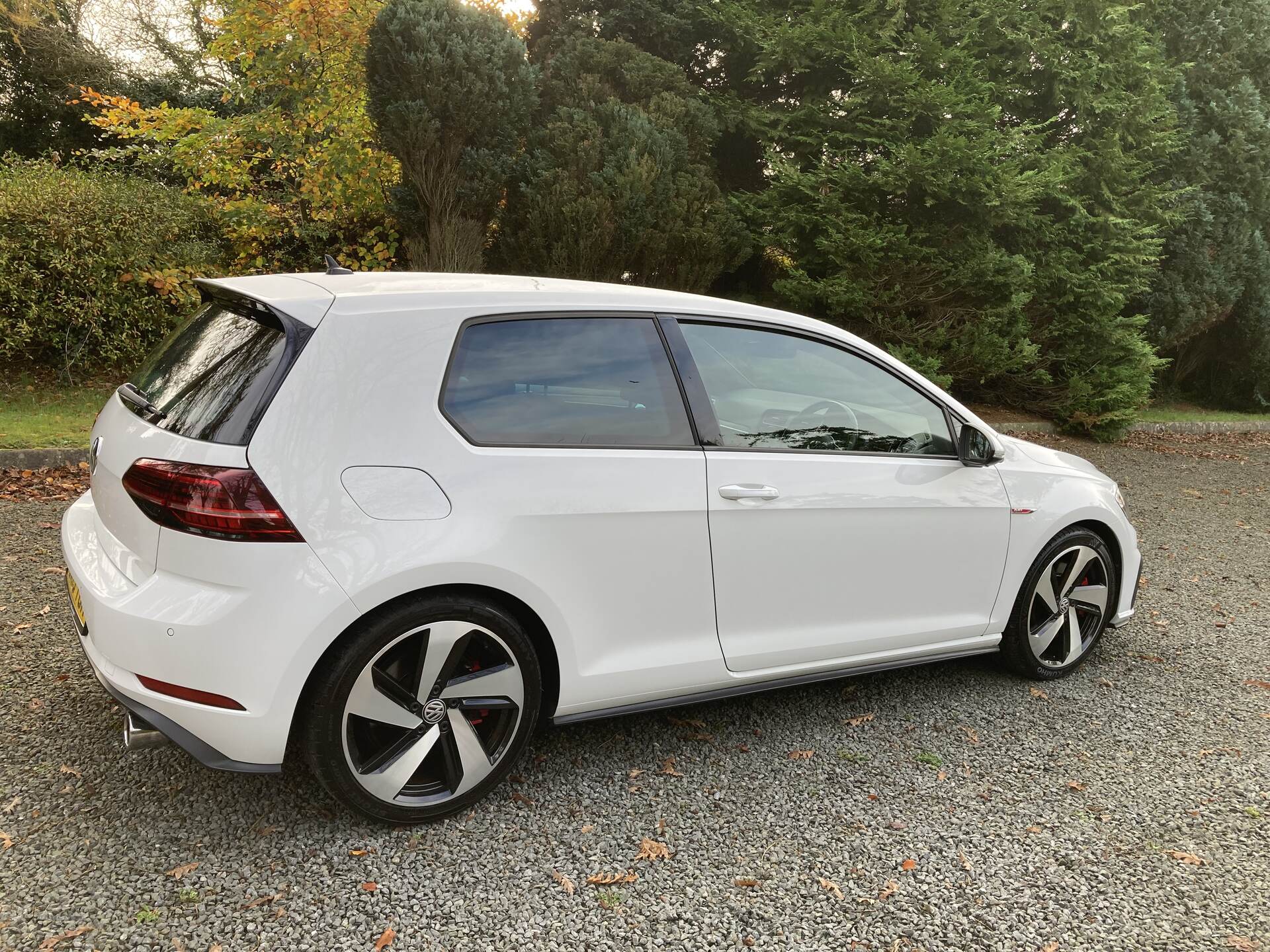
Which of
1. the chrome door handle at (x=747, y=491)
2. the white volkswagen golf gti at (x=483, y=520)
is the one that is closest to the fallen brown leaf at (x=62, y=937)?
the white volkswagen golf gti at (x=483, y=520)

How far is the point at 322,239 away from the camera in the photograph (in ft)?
35.5

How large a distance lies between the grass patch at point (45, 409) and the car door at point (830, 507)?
5.59 meters

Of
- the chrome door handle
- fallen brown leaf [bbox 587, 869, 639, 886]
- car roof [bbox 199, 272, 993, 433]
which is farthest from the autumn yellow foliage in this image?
fallen brown leaf [bbox 587, 869, 639, 886]

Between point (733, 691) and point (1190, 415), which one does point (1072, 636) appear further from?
point (1190, 415)

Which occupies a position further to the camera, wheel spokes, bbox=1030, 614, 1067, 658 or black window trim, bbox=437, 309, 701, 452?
wheel spokes, bbox=1030, 614, 1067, 658

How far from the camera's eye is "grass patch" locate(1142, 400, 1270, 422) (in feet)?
46.1

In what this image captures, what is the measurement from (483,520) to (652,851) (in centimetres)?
112

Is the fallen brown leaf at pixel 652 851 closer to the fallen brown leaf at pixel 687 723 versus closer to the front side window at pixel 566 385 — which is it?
the fallen brown leaf at pixel 687 723

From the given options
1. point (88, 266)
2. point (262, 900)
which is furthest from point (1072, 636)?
point (88, 266)

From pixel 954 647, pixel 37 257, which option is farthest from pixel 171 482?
pixel 37 257

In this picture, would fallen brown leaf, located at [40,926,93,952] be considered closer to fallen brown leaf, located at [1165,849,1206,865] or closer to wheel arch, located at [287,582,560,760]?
wheel arch, located at [287,582,560,760]

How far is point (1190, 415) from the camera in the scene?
586 inches

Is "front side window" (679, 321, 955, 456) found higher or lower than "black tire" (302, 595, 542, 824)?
higher

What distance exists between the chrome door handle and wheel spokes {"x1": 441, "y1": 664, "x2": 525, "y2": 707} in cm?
89
